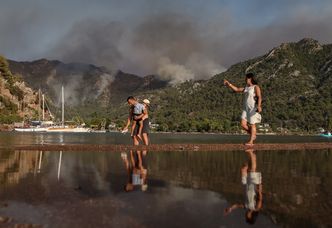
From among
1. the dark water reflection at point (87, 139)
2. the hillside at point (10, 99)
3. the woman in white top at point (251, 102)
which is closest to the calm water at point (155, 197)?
the woman in white top at point (251, 102)

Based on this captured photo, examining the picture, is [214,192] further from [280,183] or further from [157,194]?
[280,183]

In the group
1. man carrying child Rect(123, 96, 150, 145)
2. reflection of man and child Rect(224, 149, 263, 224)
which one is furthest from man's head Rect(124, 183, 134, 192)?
man carrying child Rect(123, 96, 150, 145)

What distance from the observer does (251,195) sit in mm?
6312

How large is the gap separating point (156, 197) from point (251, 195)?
60.9 inches

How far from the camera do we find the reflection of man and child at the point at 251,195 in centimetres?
513

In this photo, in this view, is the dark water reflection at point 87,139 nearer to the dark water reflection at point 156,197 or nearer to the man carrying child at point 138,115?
the man carrying child at point 138,115

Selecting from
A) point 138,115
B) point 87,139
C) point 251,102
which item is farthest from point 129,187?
point 87,139

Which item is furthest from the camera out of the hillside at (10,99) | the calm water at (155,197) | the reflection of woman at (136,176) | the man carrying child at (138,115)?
the hillside at (10,99)

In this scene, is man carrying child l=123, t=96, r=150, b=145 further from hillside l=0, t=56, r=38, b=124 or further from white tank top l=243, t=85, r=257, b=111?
hillside l=0, t=56, r=38, b=124

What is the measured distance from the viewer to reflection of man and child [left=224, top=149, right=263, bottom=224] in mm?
5130

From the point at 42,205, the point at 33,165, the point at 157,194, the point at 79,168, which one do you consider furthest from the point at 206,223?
the point at 33,165

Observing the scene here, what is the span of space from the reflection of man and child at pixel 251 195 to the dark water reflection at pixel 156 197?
84mm

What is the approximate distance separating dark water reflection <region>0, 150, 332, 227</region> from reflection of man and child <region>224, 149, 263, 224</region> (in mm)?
84

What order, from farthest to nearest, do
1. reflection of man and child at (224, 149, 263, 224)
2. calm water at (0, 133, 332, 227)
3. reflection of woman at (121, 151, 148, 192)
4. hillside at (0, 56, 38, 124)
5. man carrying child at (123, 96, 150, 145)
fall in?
hillside at (0, 56, 38, 124) < man carrying child at (123, 96, 150, 145) < reflection of woman at (121, 151, 148, 192) < reflection of man and child at (224, 149, 263, 224) < calm water at (0, 133, 332, 227)
